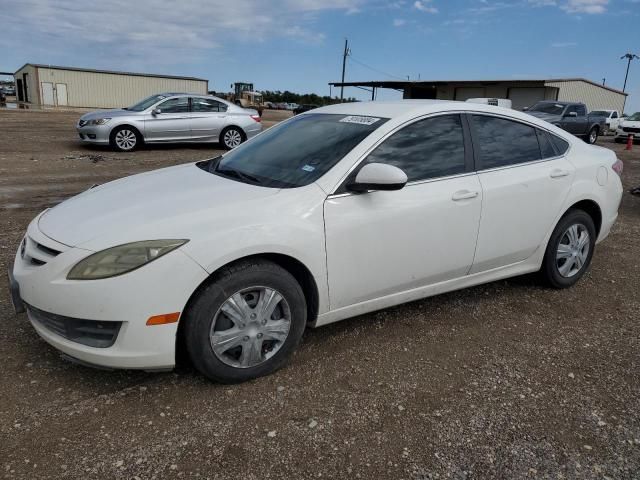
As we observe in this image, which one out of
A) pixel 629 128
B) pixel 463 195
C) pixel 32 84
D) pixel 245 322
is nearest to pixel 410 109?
pixel 463 195

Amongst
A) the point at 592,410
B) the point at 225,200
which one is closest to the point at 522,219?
the point at 592,410

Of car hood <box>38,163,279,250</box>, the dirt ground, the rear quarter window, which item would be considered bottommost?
the dirt ground

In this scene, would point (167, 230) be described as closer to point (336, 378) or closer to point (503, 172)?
point (336, 378)

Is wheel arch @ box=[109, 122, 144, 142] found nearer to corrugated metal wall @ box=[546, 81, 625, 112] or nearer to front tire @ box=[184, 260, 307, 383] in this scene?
front tire @ box=[184, 260, 307, 383]

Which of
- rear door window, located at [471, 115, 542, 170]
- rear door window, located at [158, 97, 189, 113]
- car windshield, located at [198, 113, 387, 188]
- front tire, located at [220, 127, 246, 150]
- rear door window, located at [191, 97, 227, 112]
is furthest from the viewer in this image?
front tire, located at [220, 127, 246, 150]

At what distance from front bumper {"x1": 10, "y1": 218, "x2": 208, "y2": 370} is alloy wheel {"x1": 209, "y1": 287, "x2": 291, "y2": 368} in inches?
9.0

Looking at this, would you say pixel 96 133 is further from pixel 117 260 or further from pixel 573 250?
pixel 573 250

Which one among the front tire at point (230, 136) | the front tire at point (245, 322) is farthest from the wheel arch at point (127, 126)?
the front tire at point (245, 322)

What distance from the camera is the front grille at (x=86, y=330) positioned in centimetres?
262

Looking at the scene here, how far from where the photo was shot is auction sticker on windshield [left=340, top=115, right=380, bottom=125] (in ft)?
11.5

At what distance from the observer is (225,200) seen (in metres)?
2.95

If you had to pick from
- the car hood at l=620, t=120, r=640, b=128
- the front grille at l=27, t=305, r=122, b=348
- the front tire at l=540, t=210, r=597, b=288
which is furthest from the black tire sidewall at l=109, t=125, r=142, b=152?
the car hood at l=620, t=120, r=640, b=128

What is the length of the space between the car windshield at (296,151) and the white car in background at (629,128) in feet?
76.0

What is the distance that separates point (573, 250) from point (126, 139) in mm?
10855
